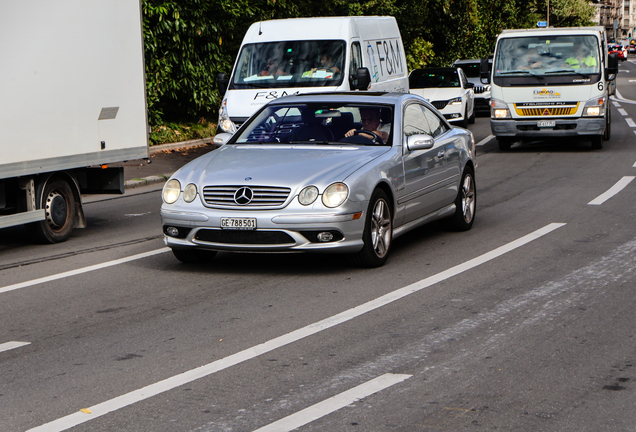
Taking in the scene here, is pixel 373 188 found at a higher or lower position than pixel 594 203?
higher

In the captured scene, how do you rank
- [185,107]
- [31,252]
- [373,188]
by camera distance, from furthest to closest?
[185,107] → [31,252] → [373,188]

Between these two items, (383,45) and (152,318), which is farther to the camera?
(383,45)

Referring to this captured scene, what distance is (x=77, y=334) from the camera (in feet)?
20.5

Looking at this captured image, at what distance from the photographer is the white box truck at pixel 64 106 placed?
9094mm

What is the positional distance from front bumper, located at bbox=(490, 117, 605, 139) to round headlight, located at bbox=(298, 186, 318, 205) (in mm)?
12290

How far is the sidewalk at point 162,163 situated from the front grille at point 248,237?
297 inches

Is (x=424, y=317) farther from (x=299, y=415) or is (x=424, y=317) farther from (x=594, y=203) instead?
(x=594, y=203)

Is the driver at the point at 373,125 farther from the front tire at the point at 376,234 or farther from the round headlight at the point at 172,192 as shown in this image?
the round headlight at the point at 172,192

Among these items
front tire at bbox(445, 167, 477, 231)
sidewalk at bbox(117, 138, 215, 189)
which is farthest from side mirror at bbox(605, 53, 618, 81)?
front tire at bbox(445, 167, 477, 231)

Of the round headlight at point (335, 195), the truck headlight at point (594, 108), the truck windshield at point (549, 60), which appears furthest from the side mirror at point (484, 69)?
the round headlight at point (335, 195)

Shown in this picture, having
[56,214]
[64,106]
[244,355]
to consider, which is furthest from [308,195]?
[56,214]

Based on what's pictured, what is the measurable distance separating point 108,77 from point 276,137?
256cm

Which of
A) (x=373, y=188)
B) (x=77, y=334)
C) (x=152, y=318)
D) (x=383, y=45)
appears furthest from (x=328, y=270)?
(x=383, y=45)

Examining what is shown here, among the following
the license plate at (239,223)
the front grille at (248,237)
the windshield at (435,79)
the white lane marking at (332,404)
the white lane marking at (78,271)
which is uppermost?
the windshield at (435,79)
